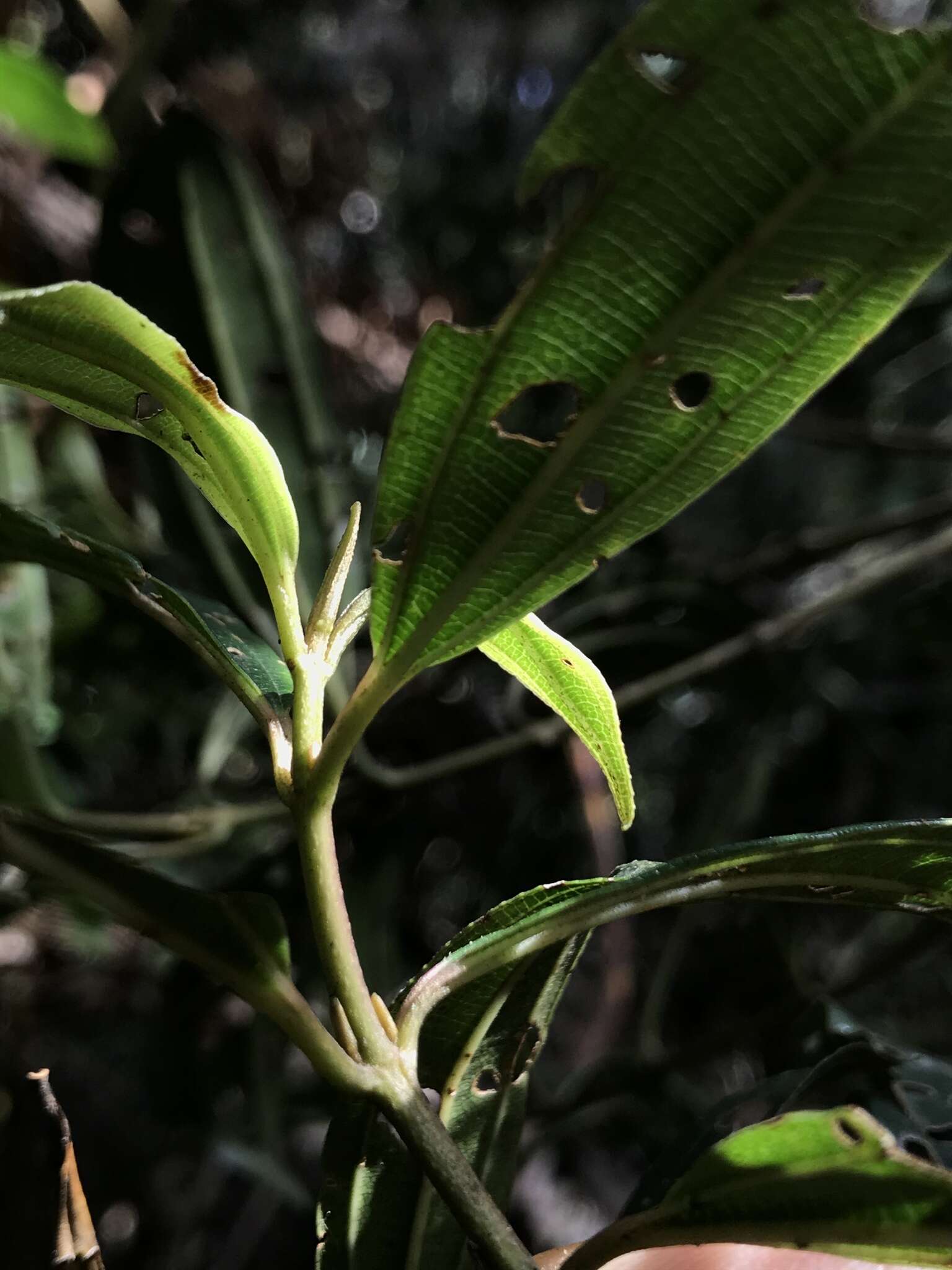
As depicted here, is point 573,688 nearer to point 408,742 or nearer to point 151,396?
point 151,396

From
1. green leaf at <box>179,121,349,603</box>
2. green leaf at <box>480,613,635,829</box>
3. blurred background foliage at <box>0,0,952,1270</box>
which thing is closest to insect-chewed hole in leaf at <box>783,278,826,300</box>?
green leaf at <box>480,613,635,829</box>

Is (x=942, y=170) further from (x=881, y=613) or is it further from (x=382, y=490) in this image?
(x=881, y=613)

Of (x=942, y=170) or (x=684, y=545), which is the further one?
(x=684, y=545)

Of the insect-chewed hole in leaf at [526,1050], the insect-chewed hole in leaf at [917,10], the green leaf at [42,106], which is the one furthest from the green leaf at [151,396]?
the insect-chewed hole in leaf at [917,10]

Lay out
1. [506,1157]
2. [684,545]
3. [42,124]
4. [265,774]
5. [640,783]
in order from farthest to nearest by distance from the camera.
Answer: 1. [640,783]
2. [684,545]
3. [265,774]
4. [42,124]
5. [506,1157]

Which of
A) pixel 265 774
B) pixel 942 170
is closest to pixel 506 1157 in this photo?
pixel 942 170

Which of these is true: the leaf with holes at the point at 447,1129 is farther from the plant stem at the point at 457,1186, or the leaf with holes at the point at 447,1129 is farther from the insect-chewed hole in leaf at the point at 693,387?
the insect-chewed hole in leaf at the point at 693,387
